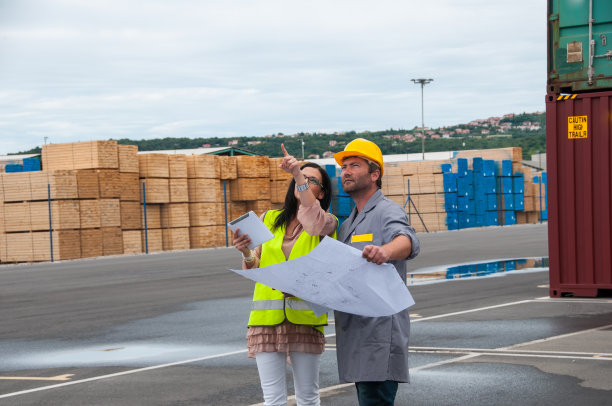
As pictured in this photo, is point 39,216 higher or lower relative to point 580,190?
lower

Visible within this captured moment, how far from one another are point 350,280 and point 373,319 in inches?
10.2

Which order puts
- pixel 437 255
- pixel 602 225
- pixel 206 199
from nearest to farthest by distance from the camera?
pixel 602 225 → pixel 437 255 → pixel 206 199

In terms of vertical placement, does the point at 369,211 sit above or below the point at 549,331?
above

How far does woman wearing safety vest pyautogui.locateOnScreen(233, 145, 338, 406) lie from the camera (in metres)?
4.93

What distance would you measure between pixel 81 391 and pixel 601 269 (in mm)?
8720

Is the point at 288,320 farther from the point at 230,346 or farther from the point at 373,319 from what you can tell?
the point at 230,346

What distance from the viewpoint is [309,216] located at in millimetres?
4785

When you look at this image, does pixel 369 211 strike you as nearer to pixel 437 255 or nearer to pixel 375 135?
pixel 437 255

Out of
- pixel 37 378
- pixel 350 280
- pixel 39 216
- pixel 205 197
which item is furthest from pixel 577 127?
pixel 205 197

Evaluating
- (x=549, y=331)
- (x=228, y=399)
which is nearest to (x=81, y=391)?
(x=228, y=399)

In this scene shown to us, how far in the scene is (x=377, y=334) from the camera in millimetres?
4414

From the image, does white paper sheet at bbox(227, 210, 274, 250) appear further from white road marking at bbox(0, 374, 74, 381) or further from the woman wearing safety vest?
white road marking at bbox(0, 374, 74, 381)

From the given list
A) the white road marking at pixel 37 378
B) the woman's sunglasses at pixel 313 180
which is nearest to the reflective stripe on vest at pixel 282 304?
the woman's sunglasses at pixel 313 180

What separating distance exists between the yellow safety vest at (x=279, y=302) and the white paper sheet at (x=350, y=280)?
0.52 meters
